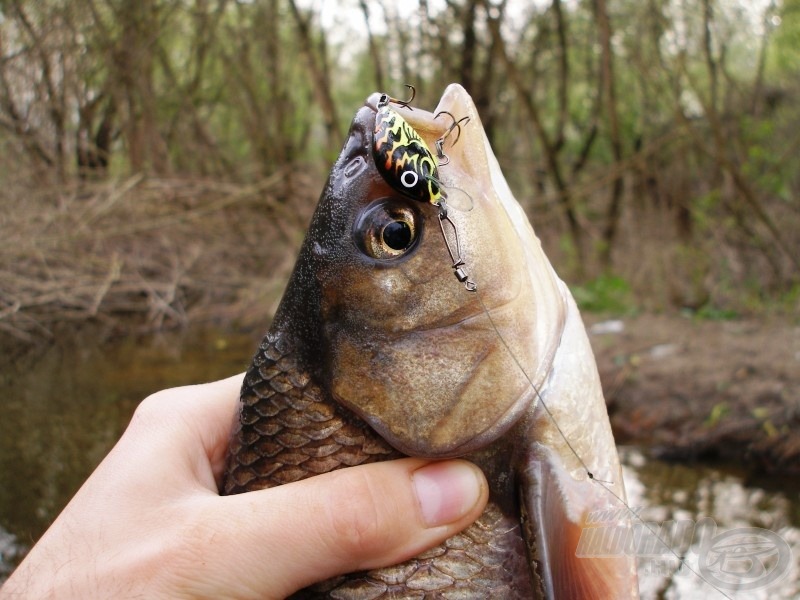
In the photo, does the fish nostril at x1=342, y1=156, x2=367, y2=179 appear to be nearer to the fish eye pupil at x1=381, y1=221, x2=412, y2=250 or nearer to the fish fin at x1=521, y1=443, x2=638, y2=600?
the fish eye pupil at x1=381, y1=221, x2=412, y2=250

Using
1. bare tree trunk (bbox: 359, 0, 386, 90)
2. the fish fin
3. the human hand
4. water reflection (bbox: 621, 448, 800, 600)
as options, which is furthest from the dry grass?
the fish fin

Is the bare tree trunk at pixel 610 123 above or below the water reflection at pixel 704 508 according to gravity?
above

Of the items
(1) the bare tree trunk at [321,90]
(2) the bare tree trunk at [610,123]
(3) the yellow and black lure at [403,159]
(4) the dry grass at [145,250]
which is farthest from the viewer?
(1) the bare tree trunk at [321,90]

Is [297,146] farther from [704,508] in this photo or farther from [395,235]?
[395,235]

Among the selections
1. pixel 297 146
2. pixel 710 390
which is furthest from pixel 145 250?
pixel 297 146

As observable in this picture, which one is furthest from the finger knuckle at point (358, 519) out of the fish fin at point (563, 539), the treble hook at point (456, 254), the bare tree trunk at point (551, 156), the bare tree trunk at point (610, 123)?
the bare tree trunk at point (551, 156)

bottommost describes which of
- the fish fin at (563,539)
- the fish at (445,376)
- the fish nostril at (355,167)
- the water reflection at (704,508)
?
the water reflection at (704,508)

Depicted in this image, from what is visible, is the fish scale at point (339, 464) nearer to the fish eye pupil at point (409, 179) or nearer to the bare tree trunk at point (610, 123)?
the fish eye pupil at point (409, 179)

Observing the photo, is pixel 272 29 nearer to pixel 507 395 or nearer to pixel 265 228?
pixel 265 228
